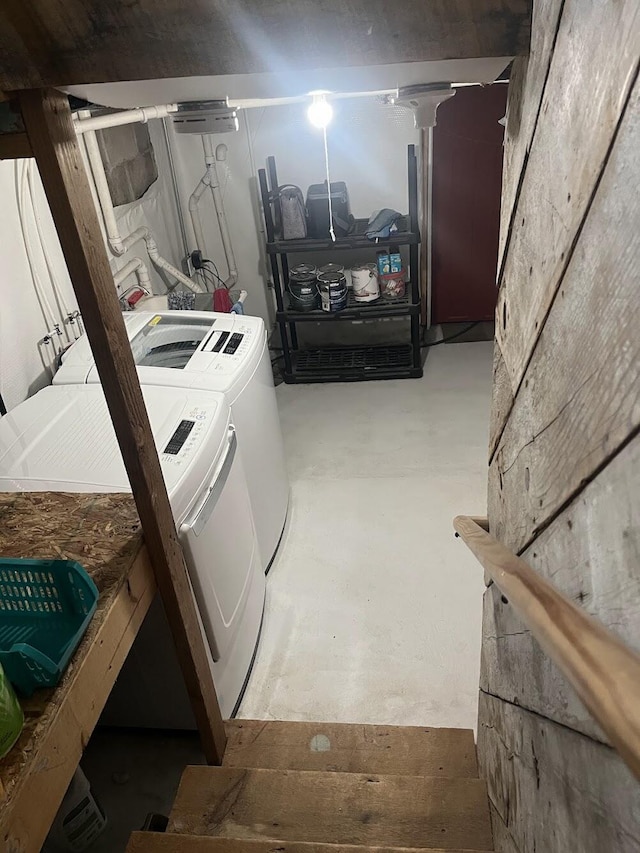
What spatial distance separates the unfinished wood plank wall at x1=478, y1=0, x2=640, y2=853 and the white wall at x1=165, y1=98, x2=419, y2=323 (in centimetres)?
302

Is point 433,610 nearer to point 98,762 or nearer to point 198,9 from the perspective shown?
point 98,762

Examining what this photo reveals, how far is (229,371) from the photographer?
2283 millimetres

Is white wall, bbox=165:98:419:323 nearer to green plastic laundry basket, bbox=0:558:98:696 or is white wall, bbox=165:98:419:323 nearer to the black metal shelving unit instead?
the black metal shelving unit

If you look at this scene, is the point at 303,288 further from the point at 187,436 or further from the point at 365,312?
the point at 187,436

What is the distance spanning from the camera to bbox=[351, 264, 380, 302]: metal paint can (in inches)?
146

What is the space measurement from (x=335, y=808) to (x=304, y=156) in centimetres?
349

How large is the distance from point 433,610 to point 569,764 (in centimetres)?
175

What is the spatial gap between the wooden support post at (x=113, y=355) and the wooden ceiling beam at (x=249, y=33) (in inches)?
5.3

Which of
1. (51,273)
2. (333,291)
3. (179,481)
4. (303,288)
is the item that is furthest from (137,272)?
(179,481)

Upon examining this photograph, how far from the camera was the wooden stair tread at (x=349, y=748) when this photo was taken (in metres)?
1.67

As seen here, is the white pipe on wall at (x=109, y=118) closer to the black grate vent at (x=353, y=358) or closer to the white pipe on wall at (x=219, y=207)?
the white pipe on wall at (x=219, y=207)

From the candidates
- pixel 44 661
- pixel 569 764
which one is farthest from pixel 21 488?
pixel 569 764

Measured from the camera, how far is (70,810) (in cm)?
169

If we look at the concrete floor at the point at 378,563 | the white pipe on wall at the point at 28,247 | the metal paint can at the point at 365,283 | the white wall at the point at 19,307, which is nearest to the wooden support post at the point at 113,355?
the concrete floor at the point at 378,563
